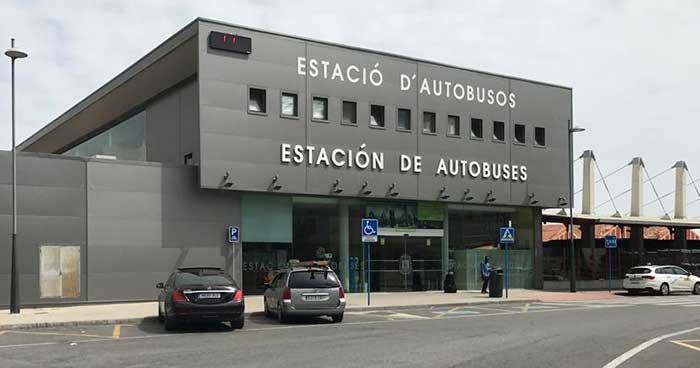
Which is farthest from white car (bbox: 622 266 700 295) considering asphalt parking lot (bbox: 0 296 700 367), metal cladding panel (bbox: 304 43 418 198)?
asphalt parking lot (bbox: 0 296 700 367)

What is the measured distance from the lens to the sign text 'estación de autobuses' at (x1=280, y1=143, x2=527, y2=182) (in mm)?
29469

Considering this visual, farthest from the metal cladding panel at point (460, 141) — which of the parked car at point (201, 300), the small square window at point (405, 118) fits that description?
the parked car at point (201, 300)

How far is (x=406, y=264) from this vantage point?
33.2 metres

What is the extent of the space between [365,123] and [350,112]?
0.78 meters

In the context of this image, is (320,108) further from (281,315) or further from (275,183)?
(281,315)

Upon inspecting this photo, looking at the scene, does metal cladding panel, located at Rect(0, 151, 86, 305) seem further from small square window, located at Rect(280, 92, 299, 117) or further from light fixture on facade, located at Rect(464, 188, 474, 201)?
light fixture on facade, located at Rect(464, 188, 474, 201)

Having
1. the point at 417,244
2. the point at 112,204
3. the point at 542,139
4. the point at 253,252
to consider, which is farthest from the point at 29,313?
the point at 542,139

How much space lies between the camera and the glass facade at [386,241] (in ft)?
97.0

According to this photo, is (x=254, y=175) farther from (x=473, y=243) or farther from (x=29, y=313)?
(x=473, y=243)

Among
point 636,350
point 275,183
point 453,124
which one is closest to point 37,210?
point 275,183

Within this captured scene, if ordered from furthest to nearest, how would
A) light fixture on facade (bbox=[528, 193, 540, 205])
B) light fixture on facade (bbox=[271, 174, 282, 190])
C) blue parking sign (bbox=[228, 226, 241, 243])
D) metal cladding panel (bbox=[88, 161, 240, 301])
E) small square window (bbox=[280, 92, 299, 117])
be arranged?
1. light fixture on facade (bbox=[528, 193, 540, 205])
2. small square window (bbox=[280, 92, 299, 117])
3. light fixture on facade (bbox=[271, 174, 282, 190])
4. blue parking sign (bbox=[228, 226, 241, 243])
5. metal cladding panel (bbox=[88, 161, 240, 301])

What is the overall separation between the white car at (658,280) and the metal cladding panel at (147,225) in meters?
18.5

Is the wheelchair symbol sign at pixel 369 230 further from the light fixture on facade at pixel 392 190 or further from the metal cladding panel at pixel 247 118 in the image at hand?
the light fixture on facade at pixel 392 190

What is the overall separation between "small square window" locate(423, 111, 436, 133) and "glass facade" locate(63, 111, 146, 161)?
12543 mm
